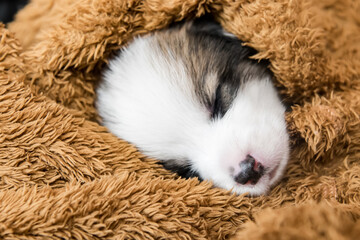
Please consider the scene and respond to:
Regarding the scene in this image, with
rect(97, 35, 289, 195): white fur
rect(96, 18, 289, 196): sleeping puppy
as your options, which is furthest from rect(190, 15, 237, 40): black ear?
rect(97, 35, 289, 195): white fur

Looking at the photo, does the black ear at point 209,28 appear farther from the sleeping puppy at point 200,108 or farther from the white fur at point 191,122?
the white fur at point 191,122

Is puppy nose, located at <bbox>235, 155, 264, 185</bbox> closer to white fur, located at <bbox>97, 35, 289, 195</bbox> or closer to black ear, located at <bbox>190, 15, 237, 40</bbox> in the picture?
white fur, located at <bbox>97, 35, 289, 195</bbox>

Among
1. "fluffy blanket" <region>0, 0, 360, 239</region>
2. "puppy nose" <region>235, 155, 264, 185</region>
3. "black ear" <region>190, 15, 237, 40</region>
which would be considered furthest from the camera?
"black ear" <region>190, 15, 237, 40</region>

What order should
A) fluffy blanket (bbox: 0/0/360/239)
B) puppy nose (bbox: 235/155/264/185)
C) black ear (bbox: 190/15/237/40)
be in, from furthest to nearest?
black ear (bbox: 190/15/237/40), puppy nose (bbox: 235/155/264/185), fluffy blanket (bbox: 0/0/360/239)

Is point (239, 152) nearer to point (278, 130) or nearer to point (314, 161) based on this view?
point (278, 130)

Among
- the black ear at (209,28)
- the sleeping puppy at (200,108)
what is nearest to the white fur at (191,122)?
the sleeping puppy at (200,108)

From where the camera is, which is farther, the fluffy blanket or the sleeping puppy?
the sleeping puppy

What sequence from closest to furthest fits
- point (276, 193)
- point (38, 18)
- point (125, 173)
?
point (125, 173)
point (276, 193)
point (38, 18)

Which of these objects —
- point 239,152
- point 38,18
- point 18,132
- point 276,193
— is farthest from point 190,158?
point 38,18
